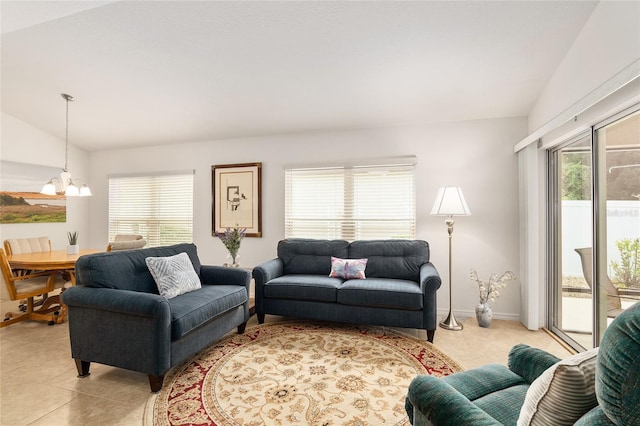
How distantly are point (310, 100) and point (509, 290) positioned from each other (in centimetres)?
332

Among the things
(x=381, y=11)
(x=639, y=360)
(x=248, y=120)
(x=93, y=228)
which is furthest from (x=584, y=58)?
(x=93, y=228)

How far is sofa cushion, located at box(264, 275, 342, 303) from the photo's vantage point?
3158 mm

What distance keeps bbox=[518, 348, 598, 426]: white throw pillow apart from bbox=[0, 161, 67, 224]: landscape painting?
20.8 ft

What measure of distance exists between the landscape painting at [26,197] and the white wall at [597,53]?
7015 millimetres

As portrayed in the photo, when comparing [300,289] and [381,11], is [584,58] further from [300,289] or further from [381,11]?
[300,289]

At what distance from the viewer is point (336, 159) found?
14.0 ft

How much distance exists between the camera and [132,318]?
210 cm

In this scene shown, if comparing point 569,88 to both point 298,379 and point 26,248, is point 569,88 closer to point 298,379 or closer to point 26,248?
point 298,379

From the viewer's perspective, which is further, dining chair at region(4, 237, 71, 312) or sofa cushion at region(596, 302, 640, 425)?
dining chair at region(4, 237, 71, 312)

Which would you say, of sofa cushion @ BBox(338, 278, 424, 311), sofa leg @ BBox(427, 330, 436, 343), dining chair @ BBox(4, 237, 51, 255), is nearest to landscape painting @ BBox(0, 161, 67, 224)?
dining chair @ BBox(4, 237, 51, 255)

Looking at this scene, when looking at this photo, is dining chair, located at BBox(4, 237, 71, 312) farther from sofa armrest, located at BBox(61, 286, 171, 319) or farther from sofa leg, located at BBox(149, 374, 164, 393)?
sofa leg, located at BBox(149, 374, 164, 393)

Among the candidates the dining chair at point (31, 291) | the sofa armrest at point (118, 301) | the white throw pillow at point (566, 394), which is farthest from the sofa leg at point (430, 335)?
the dining chair at point (31, 291)

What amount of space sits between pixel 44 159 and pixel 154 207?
184 centimetres

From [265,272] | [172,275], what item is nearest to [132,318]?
[172,275]
